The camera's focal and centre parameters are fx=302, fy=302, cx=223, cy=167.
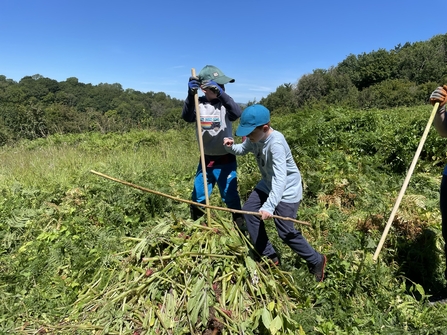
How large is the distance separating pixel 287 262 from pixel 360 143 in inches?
167

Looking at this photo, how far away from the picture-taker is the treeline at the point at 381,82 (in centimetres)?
4919

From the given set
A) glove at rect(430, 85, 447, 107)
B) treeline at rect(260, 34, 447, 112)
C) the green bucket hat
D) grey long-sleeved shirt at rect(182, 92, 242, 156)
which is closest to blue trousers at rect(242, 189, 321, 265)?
grey long-sleeved shirt at rect(182, 92, 242, 156)

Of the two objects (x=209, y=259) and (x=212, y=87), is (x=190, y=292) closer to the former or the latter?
(x=209, y=259)

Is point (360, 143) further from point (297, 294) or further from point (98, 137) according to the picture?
point (98, 137)

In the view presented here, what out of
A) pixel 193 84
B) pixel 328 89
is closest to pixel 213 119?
pixel 193 84

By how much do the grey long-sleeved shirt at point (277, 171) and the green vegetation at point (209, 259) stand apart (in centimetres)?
48

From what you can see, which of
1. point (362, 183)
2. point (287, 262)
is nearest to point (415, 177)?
point (362, 183)

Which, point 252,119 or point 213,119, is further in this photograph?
point 213,119

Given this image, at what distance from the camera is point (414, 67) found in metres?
65.7

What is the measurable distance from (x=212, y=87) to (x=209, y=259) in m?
1.59

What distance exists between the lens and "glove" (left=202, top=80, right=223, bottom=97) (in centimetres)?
289

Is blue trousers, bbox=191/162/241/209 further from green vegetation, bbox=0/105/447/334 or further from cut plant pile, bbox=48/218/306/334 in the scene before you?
cut plant pile, bbox=48/218/306/334

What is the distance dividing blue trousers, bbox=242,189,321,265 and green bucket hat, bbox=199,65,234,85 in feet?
3.93

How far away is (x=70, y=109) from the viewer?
26578 mm
